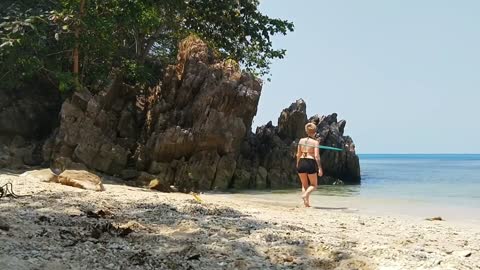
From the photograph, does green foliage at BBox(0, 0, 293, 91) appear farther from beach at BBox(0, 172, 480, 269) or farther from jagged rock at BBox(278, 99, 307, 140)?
beach at BBox(0, 172, 480, 269)

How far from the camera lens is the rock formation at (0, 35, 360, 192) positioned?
632 inches

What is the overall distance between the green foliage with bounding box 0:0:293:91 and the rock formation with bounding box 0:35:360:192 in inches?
41.0

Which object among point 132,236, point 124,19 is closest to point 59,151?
point 124,19

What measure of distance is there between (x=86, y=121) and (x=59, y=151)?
4.41ft

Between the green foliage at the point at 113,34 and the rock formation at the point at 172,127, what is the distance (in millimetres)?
1042

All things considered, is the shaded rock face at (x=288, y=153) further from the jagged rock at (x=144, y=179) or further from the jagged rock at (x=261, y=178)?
the jagged rock at (x=144, y=179)

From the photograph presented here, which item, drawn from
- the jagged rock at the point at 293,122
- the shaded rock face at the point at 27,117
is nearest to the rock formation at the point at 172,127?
the shaded rock face at the point at 27,117

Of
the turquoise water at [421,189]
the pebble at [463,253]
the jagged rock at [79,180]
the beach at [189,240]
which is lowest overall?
the turquoise water at [421,189]

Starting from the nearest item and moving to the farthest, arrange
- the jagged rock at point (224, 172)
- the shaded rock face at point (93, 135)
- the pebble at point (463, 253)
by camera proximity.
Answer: the pebble at point (463, 253)
the shaded rock face at point (93, 135)
the jagged rock at point (224, 172)

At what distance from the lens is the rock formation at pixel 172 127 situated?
16062 millimetres

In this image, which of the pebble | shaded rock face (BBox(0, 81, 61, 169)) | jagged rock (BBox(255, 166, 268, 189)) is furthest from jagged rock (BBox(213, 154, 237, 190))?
the pebble

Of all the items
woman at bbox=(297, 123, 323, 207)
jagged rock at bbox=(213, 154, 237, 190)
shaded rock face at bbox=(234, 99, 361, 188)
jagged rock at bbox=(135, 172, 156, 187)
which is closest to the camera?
woman at bbox=(297, 123, 323, 207)

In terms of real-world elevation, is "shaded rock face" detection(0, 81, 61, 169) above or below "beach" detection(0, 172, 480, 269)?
above

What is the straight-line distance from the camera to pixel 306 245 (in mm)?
5156
